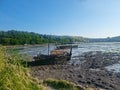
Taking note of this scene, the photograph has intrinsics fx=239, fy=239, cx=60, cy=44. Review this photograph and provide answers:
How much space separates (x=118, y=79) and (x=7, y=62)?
2036cm

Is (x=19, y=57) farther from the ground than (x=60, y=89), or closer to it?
farther from the ground

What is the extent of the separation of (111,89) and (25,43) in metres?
117

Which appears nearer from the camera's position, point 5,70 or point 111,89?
point 5,70

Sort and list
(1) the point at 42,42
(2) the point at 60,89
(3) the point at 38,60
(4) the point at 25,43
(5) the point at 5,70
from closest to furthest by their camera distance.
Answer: (5) the point at 5,70 < (2) the point at 60,89 < (3) the point at 38,60 < (4) the point at 25,43 < (1) the point at 42,42

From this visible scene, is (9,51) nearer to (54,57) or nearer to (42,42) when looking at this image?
(54,57)

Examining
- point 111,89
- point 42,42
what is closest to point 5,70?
point 111,89

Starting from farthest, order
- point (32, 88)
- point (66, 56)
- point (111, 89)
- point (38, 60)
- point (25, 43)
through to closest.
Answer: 1. point (25, 43)
2. point (66, 56)
3. point (38, 60)
4. point (111, 89)
5. point (32, 88)

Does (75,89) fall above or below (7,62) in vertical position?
below

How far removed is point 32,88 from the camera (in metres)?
9.37

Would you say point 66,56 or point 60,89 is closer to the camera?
point 60,89

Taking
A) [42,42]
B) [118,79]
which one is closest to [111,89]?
[118,79]

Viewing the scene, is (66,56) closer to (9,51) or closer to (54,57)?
(54,57)

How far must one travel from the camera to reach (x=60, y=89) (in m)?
16.0

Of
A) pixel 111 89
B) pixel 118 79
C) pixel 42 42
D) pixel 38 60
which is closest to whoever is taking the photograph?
pixel 111 89
